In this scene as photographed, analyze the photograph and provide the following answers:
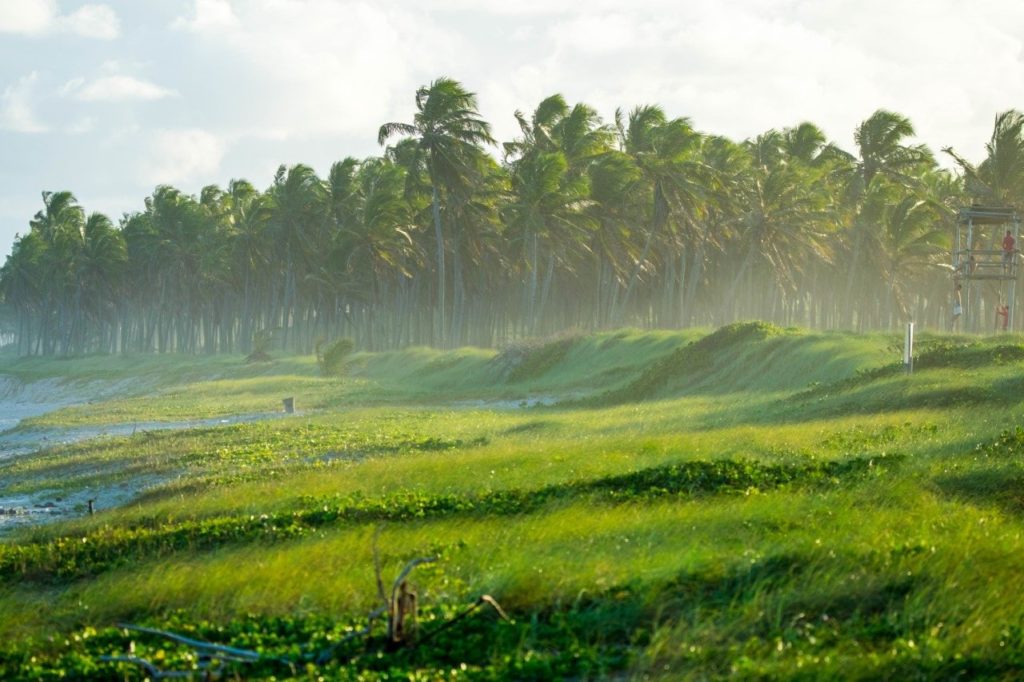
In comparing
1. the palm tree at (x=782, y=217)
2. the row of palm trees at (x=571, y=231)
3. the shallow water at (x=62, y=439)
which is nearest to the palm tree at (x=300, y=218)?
the row of palm trees at (x=571, y=231)

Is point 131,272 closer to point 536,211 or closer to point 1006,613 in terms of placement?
→ point 536,211

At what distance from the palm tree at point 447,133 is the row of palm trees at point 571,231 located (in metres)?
0.11

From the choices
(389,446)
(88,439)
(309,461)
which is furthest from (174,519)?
(88,439)

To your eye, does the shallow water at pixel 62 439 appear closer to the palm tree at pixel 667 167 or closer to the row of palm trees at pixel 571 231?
the row of palm trees at pixel 571 231

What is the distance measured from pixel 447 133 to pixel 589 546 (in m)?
54.1

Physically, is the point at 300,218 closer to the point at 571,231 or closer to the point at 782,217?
the point at 571,231

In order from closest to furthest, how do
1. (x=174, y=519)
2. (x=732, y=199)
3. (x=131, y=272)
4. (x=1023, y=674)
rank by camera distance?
(x=1023, y=674)
(x=174, y=519)
(x=732, y=199)
(x=131, y=272)

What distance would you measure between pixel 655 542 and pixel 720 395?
22353 millimetres

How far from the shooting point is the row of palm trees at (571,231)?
215 ft

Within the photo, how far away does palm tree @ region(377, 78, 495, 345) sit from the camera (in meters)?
63.4

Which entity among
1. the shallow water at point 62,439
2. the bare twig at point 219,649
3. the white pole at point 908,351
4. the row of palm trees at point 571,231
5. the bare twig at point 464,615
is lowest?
the shallow water at point 62,439

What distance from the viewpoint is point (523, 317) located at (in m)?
78.5

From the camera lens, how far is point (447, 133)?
64.7m

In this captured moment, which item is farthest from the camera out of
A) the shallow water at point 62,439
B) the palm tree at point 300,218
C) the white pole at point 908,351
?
the palm tree at point 300,218
